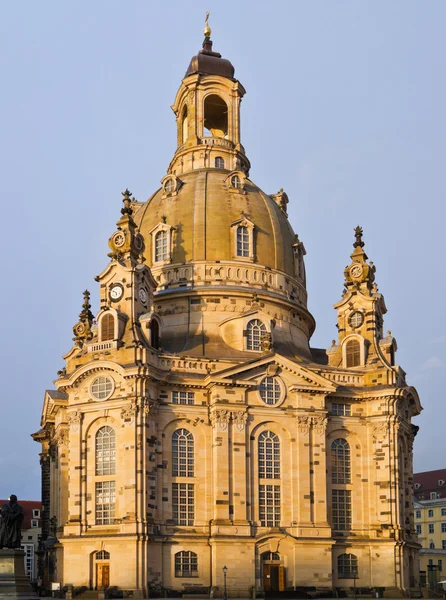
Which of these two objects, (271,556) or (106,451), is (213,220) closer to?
(106,451)

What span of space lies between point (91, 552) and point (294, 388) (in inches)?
757

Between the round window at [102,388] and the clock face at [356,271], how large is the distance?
25.7 metres

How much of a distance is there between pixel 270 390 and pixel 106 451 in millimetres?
13183

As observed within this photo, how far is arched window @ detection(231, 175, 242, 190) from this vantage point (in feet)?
292

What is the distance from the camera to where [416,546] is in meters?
84.3

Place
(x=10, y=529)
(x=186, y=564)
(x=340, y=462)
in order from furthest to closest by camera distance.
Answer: (x=340, y=462) → (x=186, y=564) → (x=10, y=529)

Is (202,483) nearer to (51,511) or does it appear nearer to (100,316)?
(100,316)

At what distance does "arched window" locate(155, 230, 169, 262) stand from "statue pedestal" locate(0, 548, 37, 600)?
42.0 metres

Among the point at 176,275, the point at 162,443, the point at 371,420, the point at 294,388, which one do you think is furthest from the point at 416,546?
the point at 176,275

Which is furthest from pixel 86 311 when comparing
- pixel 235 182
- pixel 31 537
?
pixel 31 537

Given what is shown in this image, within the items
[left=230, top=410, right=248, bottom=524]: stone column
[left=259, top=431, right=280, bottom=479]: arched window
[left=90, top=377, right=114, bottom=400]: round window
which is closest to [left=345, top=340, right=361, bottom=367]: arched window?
[left=259, top=431, right=280, bottom=479]: arched window

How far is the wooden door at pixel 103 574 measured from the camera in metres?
71.5

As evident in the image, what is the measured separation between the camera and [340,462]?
264ft

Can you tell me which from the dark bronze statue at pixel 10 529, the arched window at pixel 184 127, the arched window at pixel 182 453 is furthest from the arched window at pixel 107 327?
the dark bronze statue at pixel 10 529
